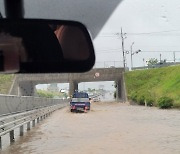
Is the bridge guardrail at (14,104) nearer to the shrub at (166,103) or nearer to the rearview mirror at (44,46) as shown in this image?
the rearview mirror at (44,46)

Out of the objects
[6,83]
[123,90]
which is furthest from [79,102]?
[123,90]

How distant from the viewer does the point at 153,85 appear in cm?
6888

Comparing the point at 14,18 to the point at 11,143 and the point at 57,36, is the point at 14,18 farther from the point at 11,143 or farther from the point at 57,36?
the point at 11,143

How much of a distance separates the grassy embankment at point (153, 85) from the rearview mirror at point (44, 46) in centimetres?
4459

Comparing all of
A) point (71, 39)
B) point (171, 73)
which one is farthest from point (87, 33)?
point (171, 73)

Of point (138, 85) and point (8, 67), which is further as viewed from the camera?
point (138, 85)

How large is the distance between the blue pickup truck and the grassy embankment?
10.5 metres

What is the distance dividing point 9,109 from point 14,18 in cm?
1856

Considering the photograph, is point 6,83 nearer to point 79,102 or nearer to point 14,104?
point 79,102

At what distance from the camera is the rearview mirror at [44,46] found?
3131mm

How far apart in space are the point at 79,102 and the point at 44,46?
41.9 meters

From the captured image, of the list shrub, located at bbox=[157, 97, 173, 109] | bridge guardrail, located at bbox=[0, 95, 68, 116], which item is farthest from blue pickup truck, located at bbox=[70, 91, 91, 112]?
bridge guardrail, located at bbox=[0, 95, 68, 116]

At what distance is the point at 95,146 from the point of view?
14.7 meters

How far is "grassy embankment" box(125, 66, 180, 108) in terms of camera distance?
56.6m
